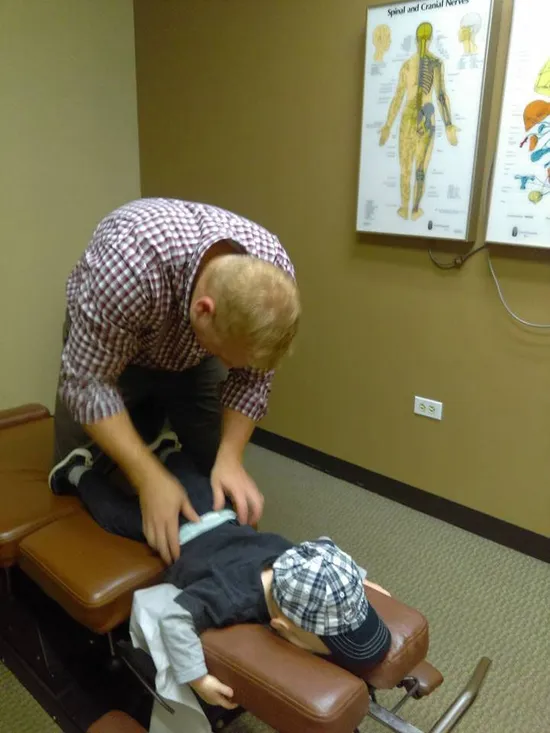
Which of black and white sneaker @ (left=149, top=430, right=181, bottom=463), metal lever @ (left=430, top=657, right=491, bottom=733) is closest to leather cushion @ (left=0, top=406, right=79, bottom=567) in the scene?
black and white sneaker @ (left=149, top=430, right=181, bottom=463)

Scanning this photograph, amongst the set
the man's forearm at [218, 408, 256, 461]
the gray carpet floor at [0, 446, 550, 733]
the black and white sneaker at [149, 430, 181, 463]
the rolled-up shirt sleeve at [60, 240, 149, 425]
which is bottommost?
the gray carpet floor at [0, 446, 550, 733]

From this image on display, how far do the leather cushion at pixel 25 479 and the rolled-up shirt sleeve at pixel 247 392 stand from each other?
0.48m

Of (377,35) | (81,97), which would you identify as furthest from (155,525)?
(81,97)

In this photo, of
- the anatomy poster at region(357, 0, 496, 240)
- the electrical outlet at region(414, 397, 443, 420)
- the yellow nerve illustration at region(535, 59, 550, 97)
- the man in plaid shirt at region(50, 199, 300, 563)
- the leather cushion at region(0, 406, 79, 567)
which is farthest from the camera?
the electrical outlet at region(414, 397, 443, 420)

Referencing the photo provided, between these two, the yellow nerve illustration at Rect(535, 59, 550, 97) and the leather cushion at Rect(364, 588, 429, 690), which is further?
the yellow nerve illustration at Rect(535, 59, 550, 97)

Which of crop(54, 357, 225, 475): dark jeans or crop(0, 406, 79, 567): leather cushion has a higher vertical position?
crop(54, 357, 225, 475): dark jeans

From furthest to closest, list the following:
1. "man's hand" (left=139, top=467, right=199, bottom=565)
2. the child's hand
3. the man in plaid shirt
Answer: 1. "man's hand" (left=139, top=467, right=199, bottom=565)
2. the man in plaid shirt
3. the child's hand

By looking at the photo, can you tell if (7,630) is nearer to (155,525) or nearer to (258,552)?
(155,525)

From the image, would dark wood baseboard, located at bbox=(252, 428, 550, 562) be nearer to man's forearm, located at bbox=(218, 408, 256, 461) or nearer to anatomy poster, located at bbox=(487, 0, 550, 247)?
anatomy poster, located at bbox=(487, 0, 550, 247)

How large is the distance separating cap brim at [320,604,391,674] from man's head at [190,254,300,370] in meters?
0.52

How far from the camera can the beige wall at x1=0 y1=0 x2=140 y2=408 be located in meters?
2.57

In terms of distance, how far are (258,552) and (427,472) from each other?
1314 millimetres

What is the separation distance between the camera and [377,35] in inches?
82.1

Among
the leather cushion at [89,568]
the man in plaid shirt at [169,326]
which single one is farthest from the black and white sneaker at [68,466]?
the leather cushion at [89,568]
